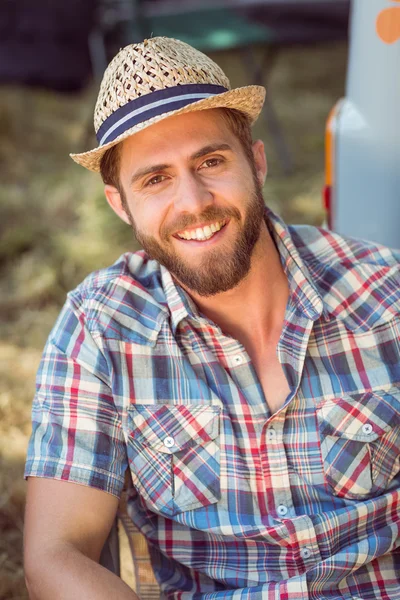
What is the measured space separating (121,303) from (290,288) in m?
0.48

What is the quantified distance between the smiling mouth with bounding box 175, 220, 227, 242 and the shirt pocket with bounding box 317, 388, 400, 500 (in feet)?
1.78

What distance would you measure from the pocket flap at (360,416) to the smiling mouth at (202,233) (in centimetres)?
54

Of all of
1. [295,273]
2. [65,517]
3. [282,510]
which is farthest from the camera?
[295,273]

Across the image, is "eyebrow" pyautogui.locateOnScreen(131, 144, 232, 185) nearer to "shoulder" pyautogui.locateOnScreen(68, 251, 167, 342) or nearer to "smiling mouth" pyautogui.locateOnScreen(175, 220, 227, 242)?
"smiling mouth" pyautogui.locateOnScreen(175, 220, 227, 242)

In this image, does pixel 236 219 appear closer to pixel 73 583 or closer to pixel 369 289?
pixel 369 289

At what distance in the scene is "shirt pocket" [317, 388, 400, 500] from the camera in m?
1.99

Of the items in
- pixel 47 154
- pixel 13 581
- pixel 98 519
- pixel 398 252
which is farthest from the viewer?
pixel 47 154

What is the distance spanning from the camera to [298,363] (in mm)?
2027

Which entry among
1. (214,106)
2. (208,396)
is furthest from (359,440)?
(214,106)

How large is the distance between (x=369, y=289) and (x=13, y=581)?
5.08ft

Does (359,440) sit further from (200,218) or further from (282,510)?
(200,218)

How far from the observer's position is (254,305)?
7.16 feet

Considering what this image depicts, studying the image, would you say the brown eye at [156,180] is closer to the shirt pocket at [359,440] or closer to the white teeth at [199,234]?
the white teeth at [199,234]

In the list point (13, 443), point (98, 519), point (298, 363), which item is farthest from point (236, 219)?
point (13, 443)
